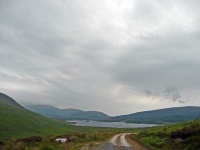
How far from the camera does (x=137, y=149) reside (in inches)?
1490

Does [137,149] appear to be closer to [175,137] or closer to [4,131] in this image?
[175,137]

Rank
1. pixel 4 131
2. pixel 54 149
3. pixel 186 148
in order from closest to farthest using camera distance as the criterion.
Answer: pixel 54 149
pixel 186 148
pixel 4 131

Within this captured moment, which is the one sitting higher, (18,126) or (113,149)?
(18,126)

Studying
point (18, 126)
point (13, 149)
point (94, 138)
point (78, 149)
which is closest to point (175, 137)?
point (78, 149)

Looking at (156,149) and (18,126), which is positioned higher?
(18,126)

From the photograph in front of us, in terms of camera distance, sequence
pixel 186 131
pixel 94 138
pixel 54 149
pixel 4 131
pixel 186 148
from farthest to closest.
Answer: pixel 4 131 → pixel 94 138 → pixel 186 131 → pixel 186 148 → pixel 54 149

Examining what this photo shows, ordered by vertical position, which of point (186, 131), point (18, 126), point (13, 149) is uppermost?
point (18, 126)

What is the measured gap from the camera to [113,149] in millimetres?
36844

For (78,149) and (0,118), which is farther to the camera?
(0,118)

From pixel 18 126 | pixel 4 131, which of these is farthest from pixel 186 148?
pixel 18 126

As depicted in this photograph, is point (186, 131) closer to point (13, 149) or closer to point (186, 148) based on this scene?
point (186, 148)

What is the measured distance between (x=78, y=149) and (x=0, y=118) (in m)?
135

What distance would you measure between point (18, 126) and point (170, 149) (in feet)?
424

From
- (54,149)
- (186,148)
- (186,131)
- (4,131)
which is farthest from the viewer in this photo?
(4,131)
